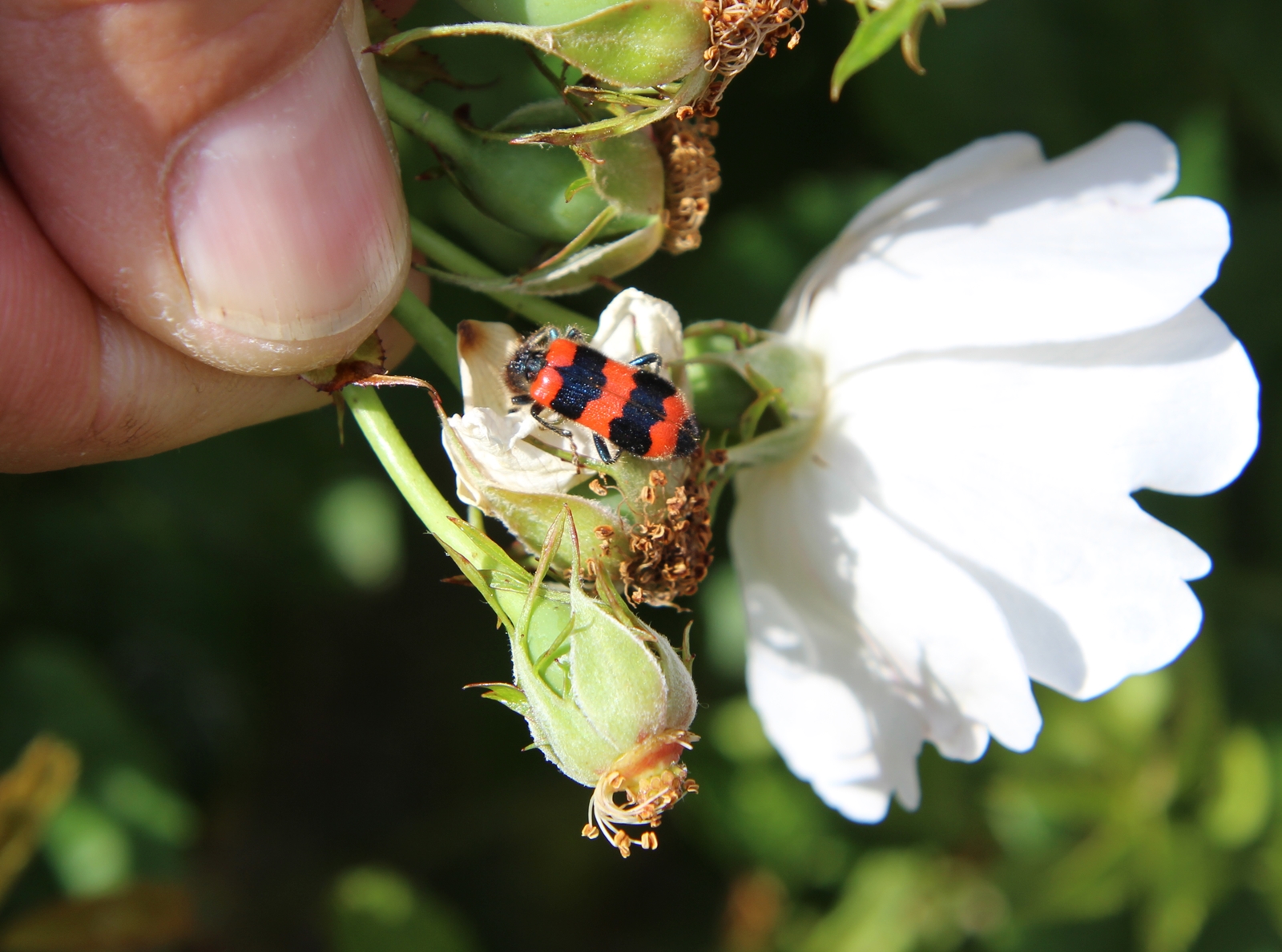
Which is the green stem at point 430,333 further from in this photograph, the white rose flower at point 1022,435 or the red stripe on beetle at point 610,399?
the white rose flower at point 1022,435

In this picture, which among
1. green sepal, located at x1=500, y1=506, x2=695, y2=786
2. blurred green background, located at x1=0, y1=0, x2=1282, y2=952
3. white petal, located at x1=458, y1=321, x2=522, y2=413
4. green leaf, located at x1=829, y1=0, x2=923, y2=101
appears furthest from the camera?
blurred green background, located at x1=0, y1=0, x2=1282, y2=952

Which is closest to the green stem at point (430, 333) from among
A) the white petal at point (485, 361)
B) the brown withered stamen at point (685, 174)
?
the white petal at point (485, 361)

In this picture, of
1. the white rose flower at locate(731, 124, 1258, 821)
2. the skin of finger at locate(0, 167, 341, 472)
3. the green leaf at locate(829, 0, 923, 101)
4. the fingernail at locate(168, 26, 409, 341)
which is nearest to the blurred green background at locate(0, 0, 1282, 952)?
the skin of finger at locate(0, 167, 341, 472)

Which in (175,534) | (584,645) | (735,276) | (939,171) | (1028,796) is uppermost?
(939,171)

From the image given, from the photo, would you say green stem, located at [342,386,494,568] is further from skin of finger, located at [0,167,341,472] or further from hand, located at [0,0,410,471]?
skin of finger, located at [0,167,341,472]

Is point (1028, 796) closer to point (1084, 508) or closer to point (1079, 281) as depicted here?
point (1084, 508)

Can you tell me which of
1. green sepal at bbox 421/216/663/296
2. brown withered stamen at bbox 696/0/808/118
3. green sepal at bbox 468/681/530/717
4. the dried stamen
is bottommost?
the dried stamen

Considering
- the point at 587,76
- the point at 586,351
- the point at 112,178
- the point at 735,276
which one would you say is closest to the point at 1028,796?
the point at 735,276
